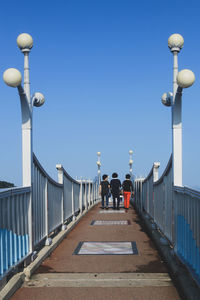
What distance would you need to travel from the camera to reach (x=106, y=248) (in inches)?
326

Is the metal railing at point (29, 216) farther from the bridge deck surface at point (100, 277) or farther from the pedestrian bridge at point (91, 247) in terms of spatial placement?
the bridge deck surface at point (100, 277)

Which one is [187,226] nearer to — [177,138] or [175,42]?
[177,138]

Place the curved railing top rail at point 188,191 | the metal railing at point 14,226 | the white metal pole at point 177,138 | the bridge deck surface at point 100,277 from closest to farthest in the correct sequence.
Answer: the curved railing top rail at point 188,191, the metal railing at point 14,226, the bridge deck surface at point 100,277, the white metal pole at point 177,138

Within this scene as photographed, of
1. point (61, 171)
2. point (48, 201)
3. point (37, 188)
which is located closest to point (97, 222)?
point (61, 171)

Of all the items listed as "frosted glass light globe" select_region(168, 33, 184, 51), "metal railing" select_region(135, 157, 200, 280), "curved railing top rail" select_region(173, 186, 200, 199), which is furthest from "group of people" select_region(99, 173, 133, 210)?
"curved railing top rail" select_region(173, 186, 200, 199)

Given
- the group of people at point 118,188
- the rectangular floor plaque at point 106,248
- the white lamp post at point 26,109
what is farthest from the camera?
the group of people at point 118,188

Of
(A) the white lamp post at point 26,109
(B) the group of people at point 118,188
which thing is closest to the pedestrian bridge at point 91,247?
(A) the white lamp post at point 26,109

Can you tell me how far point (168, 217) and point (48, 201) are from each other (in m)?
2.32

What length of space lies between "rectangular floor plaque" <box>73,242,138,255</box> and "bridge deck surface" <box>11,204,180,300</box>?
130 millimetres

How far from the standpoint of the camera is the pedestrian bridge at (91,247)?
507cm

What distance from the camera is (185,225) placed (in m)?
5.59

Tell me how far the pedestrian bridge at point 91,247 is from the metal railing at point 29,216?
0.4 inches

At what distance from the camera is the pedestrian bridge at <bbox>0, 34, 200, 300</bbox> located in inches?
200

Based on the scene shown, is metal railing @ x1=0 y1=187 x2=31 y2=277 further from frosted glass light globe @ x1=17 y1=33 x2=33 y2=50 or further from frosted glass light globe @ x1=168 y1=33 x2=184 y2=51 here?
frosted glass light globe @ x1=168 y1=33 x2=184 y2=51
